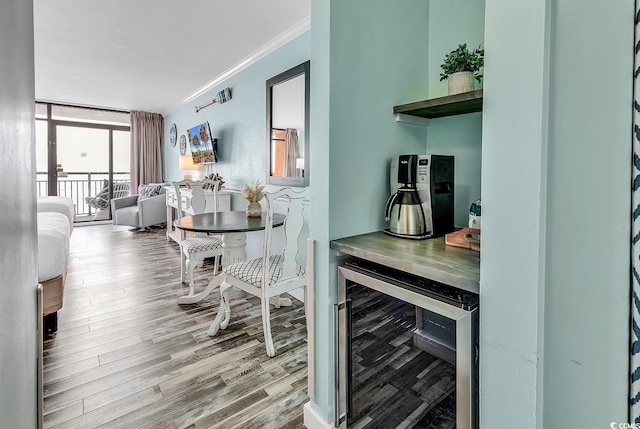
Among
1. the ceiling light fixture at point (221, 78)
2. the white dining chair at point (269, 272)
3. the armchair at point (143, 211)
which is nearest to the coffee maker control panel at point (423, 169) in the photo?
the white dining chair at point (269, 272)

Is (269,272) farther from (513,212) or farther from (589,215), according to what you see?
(589,215)

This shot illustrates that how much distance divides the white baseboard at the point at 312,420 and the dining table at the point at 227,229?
1227mm

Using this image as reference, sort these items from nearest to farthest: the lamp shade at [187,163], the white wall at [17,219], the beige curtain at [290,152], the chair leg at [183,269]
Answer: the white wall at [17,219] < the beige curtain at [290,152] < the chair leg at [183,269] < the lamp shade at [187,163]

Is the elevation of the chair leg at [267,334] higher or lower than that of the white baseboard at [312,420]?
higher

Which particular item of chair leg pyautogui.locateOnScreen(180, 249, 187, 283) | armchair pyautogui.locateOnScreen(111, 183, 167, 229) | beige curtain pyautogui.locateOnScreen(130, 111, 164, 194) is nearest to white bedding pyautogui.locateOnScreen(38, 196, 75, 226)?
armchair pyautogui.locateOnScreen(111, 183, 167, 229)

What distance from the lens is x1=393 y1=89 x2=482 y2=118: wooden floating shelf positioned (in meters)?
1.15

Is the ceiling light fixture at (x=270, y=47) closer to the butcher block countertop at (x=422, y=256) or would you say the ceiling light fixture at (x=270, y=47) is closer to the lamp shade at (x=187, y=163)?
the lamp shade at (x=187, y=163)

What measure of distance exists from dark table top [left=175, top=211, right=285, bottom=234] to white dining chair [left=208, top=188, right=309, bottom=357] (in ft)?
0.87

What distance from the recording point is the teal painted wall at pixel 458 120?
1419 mm

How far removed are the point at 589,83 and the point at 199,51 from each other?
3.73 meters

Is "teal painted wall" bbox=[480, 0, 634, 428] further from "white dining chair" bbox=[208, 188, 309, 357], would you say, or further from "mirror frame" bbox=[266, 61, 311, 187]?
"mirror frame" bbox=[266, 61, 311, 187]

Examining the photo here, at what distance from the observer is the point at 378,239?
4.35 ft

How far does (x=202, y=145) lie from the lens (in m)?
4.91

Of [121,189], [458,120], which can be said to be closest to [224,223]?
[458,120]
